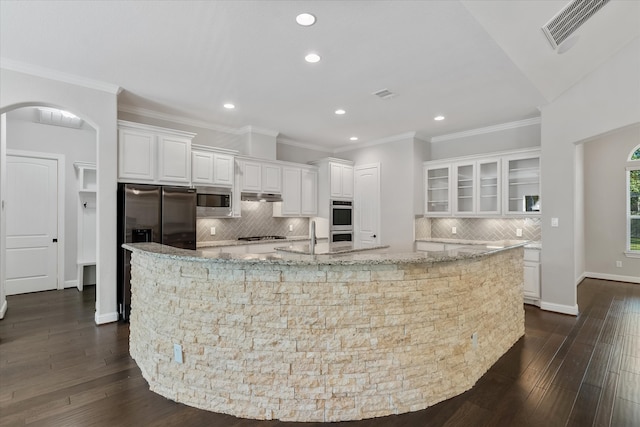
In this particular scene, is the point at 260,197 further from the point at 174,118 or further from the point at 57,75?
the point at 57,75

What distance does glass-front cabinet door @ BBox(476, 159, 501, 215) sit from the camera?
5.33 m

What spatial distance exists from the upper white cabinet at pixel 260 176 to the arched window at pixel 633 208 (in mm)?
6883

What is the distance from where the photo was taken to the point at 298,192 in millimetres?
6363

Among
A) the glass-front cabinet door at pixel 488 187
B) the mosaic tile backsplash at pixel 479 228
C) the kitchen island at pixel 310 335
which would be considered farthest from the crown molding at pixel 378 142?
the kitchen island at pixel 310 335

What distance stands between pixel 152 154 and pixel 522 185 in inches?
221

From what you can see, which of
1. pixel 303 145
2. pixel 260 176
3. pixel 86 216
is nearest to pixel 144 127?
pixel 260 176

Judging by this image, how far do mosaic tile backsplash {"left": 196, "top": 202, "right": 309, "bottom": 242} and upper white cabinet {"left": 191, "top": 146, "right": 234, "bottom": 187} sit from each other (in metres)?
0.71

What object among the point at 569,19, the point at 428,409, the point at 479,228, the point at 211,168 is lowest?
the point at 428,409

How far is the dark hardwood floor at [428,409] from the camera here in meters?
2.12

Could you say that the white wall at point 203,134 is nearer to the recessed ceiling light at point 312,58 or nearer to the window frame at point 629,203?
the recessed ceiling light at point 312,58

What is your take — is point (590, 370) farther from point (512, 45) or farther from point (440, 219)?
point (440, 219)

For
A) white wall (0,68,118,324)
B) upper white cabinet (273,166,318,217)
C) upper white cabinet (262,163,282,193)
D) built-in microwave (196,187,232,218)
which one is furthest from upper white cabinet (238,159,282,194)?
white wall (0,68,118,324)

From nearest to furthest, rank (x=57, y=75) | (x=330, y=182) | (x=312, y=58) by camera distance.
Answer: (x=312, y=58) → (x=57, y=75) → (x=330, y=182)

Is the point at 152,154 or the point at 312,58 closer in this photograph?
the point at 312,58
